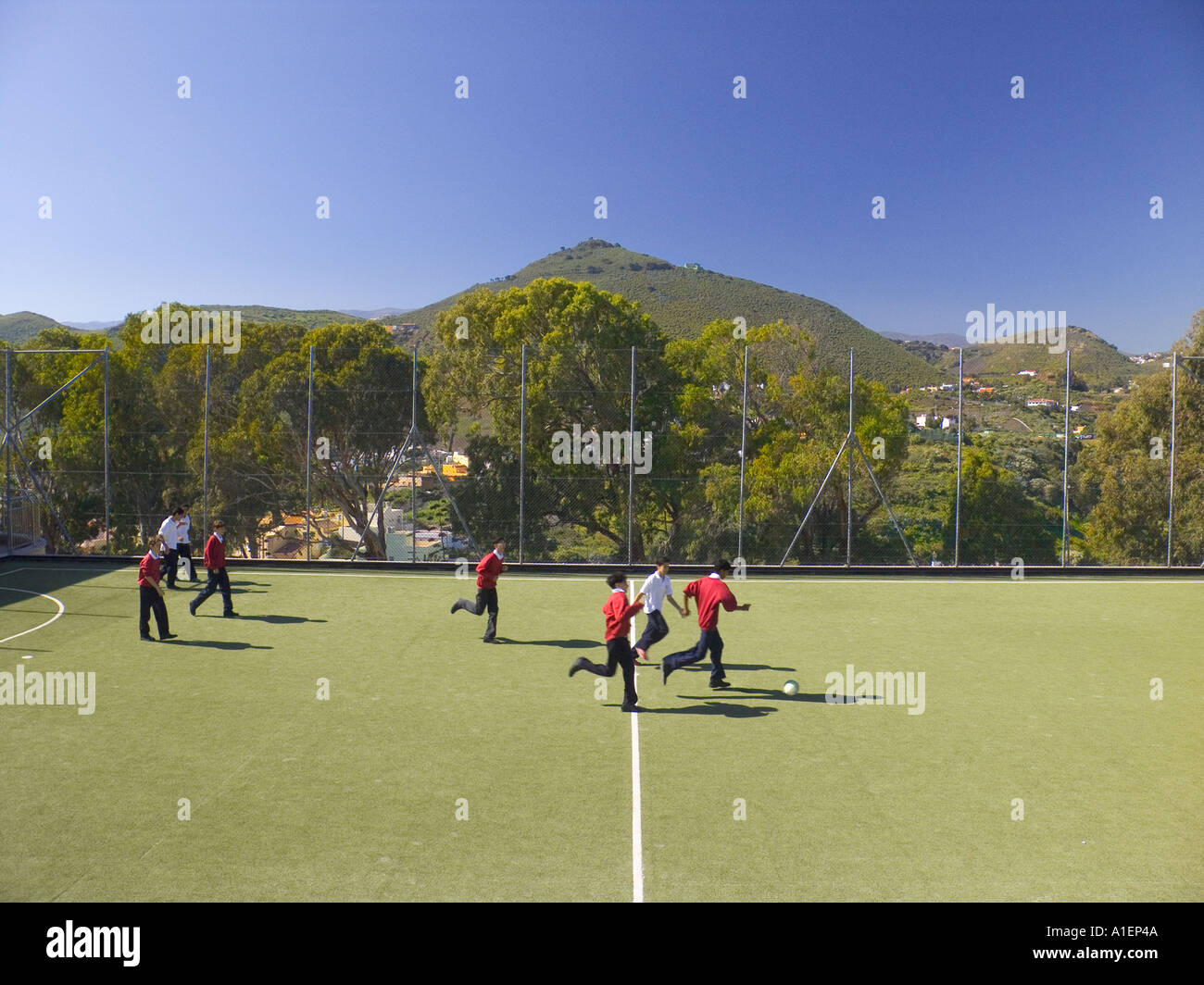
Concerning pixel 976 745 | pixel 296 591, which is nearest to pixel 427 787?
pixel 976 745

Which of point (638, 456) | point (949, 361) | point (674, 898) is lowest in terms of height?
point (674, 898)

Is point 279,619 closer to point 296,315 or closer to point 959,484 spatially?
point 959,484

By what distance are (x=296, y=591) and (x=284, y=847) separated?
12020 millimetres

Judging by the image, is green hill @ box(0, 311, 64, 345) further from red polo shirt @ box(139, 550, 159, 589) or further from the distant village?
red polo shirt @ box(139, 550, 159, 589)

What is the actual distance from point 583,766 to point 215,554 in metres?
8.91

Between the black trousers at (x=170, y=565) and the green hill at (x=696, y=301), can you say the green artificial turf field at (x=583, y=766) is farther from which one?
the green hill at (x=696, y=301)

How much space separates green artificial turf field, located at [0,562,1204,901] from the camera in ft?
22.4

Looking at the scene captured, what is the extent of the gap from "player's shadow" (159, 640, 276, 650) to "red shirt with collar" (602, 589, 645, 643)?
580cm

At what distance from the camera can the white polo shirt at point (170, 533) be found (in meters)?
18.0

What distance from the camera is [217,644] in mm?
13953

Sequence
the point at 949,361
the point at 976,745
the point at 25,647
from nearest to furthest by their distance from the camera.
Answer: the point at 976,745, the point at 25,647, the point at 949,361

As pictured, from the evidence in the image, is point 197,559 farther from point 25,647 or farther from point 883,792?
point 883,792

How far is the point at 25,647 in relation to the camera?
13656mm

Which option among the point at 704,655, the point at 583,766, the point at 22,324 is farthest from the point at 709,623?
the point at 22,324
